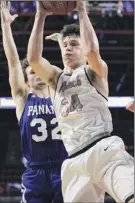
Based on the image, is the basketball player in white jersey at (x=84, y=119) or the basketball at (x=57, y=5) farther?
the basketball at (x=57, y=5)

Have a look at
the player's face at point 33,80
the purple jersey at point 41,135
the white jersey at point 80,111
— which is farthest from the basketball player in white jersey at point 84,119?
the player's face at point 33,80

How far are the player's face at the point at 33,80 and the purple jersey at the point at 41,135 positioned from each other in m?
0.24

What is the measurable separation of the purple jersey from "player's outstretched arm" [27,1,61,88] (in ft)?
2.25

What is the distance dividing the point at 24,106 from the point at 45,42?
5.18 meters

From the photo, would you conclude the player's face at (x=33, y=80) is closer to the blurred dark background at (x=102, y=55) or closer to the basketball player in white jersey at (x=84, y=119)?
the basketball player in white jersey at (x=84, y=119)

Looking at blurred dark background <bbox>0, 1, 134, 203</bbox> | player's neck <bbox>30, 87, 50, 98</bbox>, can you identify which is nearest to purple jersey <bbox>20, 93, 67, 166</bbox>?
player's neck <bbox>30, 87, 50, 98</bbox>

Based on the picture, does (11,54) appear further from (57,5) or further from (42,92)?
(57,5)

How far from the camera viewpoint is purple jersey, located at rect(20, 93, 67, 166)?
4.34 meters

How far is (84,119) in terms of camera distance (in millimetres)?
3551

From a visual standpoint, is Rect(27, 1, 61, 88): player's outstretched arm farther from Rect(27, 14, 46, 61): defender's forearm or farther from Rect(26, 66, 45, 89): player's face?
Rect(26, 66, 45, 89): player's face

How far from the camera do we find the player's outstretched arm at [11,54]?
4.38m

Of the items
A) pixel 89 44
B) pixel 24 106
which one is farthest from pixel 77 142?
pixel 24 106

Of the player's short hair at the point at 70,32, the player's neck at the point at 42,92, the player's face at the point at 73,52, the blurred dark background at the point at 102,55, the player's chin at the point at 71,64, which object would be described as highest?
the player's short hair at the point at 70,32

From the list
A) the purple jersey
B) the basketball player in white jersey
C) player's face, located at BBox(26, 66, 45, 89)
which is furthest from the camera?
player's face, located at BBox(26, 66, 45, 89)
